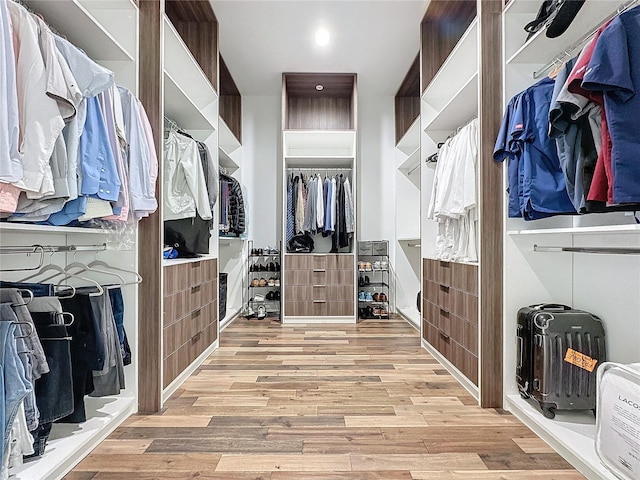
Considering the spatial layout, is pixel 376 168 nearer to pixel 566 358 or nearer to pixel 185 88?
pixel 185 88

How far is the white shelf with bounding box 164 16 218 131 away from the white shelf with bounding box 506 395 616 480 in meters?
2.64

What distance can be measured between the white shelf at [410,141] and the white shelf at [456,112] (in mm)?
691

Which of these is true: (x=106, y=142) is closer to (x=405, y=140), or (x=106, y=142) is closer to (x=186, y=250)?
(x=186, y=250)

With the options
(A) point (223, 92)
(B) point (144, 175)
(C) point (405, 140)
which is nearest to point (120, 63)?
(B) point (144, 175)

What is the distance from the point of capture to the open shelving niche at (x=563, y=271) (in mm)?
1692

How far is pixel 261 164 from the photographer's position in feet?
16.5

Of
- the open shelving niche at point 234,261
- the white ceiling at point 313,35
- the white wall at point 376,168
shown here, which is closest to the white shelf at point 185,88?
the white ceiling at point 313,35

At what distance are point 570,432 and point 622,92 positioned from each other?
4.50 feet

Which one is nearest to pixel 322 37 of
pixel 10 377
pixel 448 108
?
pixel 448 108

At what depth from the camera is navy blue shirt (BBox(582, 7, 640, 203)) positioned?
1.21 meters

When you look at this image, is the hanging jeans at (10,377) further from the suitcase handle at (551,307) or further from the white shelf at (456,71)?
the white shelf at (456,71)

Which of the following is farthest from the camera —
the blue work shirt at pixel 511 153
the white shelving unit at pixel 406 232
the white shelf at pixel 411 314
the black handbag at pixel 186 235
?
the white shelving unit at pixel 406 232

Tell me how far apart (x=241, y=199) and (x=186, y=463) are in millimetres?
3022

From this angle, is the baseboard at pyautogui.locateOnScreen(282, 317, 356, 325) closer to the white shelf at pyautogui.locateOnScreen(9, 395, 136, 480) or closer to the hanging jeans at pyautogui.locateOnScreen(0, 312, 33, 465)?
the white shelf at pyautogui.locateOnScreen(9, 395, 136, 480)
